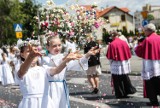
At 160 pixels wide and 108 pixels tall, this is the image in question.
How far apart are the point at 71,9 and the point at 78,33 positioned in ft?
3.44

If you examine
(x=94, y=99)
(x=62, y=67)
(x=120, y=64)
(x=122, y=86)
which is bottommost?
(x=94, y=99)

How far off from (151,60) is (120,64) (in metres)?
1.85

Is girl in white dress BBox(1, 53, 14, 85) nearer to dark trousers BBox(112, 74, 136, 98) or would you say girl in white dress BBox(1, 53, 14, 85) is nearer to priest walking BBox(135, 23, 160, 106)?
dark trousers BBox(112, 74, 136, 98)

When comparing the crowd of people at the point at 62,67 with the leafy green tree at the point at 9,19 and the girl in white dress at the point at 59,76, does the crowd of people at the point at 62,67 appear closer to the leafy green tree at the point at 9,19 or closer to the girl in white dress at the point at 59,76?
the girl in white dress at the point at 59,76

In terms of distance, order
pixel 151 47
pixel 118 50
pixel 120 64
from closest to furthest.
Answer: pixel 151 47 < pixel 118 50 < pixel 120 64

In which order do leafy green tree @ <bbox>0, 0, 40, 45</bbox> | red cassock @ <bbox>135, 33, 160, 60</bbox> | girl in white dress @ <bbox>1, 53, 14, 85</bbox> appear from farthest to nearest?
leafy green tree @ <bbox>0, 0, 40, 45</bbox>, girl in white dress @ <bbox>1, 53, 14, 85</bbox>, red cassock @ <bbox>135, 33, 160, 60</bbox>

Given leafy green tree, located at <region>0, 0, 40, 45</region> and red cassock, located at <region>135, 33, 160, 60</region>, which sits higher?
leafy green tree, located at <region>0, 0, 40, 45</region>

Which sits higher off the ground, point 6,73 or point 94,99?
point 6,73

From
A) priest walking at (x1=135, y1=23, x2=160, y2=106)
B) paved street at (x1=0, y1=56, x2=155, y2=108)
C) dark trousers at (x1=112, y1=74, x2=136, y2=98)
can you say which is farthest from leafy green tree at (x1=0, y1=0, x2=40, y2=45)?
priest walking at (x1=135, y1=23, x2=160, y2=106)

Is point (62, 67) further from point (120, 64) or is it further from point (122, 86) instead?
point (122, 86)

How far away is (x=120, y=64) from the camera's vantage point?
11078 mm

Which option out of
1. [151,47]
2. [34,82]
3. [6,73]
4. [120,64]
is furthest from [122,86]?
[6,73]

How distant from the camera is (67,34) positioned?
16312mm

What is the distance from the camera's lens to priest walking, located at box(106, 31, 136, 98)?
11.0 meters
